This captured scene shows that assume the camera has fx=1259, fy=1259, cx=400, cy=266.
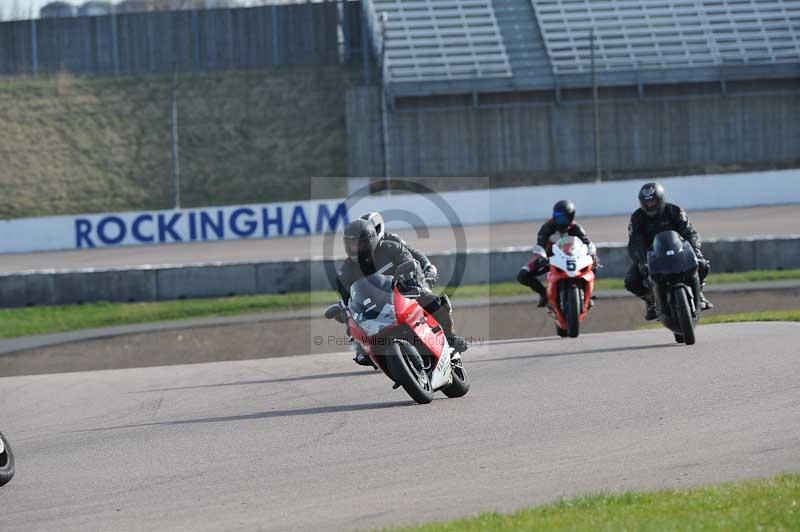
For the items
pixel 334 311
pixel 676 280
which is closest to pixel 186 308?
pixel 676 280

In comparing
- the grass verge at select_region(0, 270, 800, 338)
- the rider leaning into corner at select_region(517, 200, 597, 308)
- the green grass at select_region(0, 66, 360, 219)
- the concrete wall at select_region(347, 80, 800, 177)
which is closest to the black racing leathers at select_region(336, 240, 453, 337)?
the rider leaning into corner at select_region(517, 200, 597, 308)

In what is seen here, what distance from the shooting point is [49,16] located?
51.5 meters

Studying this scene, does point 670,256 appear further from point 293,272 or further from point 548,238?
point 293,272

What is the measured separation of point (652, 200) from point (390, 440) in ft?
19.7

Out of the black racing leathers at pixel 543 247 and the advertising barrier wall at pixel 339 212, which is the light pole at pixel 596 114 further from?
the black racing leathers at pixel 543 247

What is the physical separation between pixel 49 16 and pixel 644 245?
42732 mm

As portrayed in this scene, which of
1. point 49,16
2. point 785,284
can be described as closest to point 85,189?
point 49,16

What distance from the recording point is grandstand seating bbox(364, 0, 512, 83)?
42.9 metres

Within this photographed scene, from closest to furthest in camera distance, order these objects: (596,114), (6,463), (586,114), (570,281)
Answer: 1. (6,463)
2. (570,281)
3. (596,114)
4. (586,114)

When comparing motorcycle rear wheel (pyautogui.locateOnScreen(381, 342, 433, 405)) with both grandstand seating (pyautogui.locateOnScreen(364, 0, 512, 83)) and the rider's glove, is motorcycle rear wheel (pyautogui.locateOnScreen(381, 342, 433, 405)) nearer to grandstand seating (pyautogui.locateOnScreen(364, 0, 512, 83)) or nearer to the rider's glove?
the rider's glove

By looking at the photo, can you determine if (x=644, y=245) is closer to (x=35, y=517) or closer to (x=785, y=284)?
(x=35, y=517)

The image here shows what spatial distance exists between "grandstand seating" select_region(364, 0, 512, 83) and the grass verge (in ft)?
62.1

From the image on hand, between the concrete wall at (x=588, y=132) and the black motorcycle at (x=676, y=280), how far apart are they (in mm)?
29591

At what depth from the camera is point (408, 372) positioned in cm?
932
